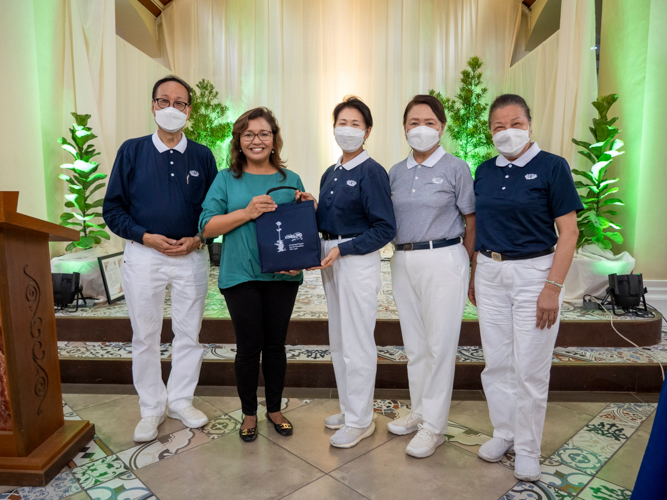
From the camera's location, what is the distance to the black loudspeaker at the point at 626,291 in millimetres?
3492

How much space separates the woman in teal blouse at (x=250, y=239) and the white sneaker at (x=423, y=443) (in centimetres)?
74

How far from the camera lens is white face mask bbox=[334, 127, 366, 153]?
207 cm

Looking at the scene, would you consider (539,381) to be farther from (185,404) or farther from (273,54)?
(273,54)

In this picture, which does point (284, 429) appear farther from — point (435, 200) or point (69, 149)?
point (69, 149)

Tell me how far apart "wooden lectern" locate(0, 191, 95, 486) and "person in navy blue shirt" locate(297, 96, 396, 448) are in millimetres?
1187

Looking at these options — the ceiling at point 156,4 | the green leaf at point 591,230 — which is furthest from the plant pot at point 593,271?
the ceiling at point 156,4

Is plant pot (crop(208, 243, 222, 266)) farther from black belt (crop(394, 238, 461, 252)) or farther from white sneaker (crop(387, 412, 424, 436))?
black belt (crop(394, 238, 461, 252))

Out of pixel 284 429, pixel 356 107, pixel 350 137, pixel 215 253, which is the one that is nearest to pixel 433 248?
pixel 350 137

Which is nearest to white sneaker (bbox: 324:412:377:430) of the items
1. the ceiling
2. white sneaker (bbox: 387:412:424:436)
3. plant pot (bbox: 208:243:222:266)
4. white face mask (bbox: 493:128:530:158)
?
white sneaker (bbox: 387:412:424:436)

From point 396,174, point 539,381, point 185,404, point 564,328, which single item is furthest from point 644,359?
point 185,404

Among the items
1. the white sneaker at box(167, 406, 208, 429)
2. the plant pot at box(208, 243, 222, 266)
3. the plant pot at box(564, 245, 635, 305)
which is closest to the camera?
the white sneaker at box(167, 406, 208, 429)

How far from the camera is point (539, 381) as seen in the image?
1.92 meters

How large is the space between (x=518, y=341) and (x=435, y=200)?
2.30 ft

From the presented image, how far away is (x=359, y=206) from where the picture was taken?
2.08 m
